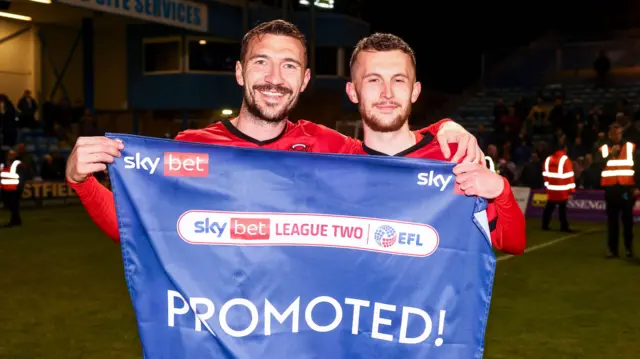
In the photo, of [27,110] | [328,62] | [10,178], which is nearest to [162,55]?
[27,110]

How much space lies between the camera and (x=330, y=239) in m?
3.48

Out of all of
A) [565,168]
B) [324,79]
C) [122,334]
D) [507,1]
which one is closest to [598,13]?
[507,1]

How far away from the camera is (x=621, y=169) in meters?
12.3

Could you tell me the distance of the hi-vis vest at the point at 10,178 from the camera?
16.9m

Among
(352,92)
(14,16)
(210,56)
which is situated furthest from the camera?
(210,56)

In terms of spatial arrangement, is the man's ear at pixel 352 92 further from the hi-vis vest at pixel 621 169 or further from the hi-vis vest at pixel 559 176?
the hi-vis vest at pixel 559 176

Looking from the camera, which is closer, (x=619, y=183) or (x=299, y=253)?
(x=299, y=253)

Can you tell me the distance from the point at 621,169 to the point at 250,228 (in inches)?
407

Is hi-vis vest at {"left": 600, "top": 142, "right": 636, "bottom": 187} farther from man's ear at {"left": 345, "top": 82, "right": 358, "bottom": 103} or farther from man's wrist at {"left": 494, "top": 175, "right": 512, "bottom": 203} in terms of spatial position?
man's wrist at {"left": 494, "top": 175, "right": 512, "bottom": 203}

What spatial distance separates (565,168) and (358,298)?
48.0 ft

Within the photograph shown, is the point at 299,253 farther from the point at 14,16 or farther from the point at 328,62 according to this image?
the point at 328,62

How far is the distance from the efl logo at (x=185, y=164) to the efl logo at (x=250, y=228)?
277 mm

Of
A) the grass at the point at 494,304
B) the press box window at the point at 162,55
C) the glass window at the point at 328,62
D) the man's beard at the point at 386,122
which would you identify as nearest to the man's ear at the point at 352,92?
the man's beard at the point at 386,122

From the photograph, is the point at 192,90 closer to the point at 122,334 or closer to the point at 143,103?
the point at 143,103
